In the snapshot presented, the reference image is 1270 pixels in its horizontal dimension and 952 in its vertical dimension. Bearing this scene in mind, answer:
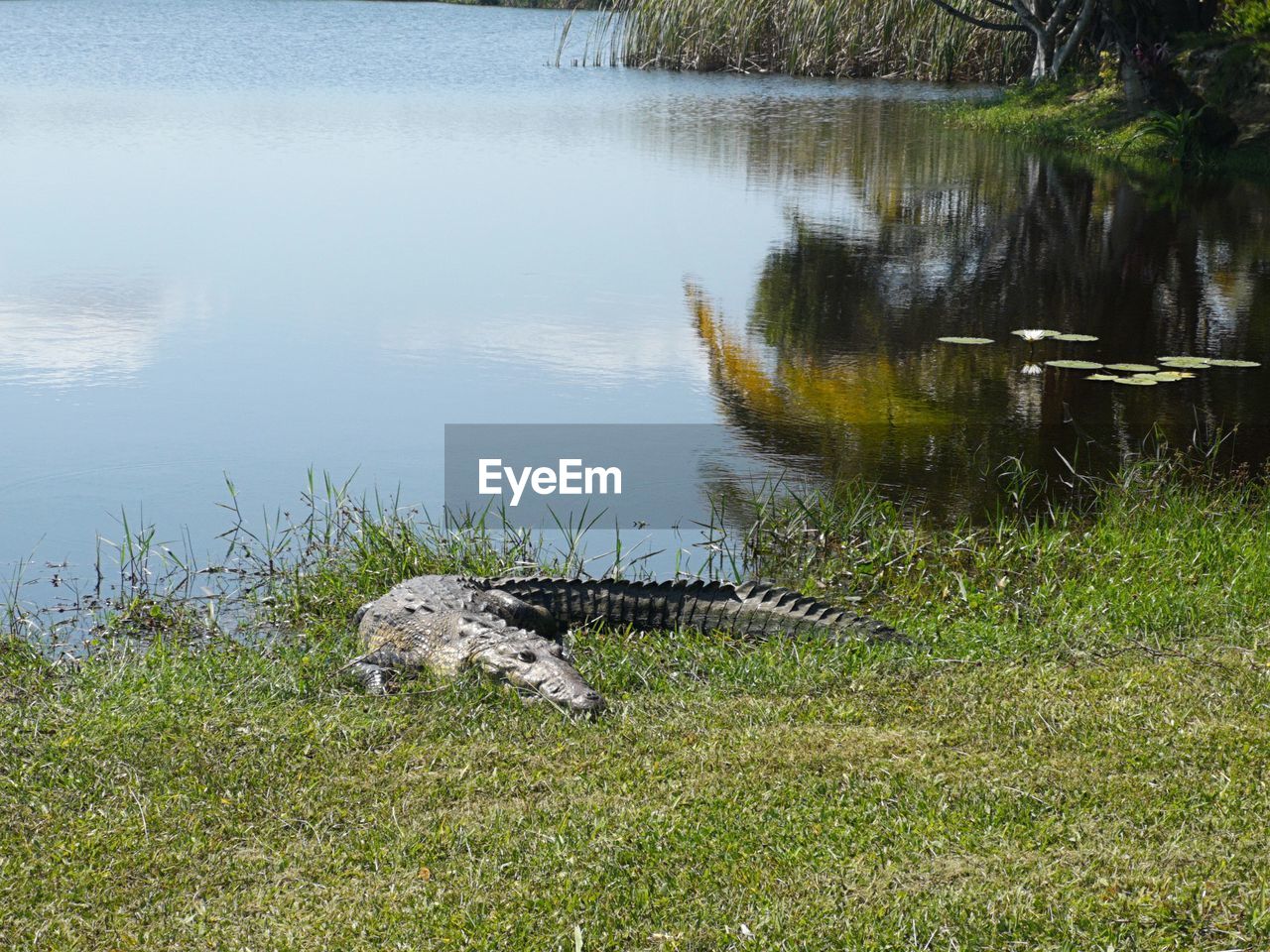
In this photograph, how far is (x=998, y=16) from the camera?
24.9 m

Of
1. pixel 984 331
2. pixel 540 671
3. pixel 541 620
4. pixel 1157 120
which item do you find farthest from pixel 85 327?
pixel 1157 120

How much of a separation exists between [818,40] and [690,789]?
26131 mm

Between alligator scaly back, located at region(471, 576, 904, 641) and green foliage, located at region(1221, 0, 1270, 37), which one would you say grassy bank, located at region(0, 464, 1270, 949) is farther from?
green foliage, located at region(1221, 0, 1270, 37)

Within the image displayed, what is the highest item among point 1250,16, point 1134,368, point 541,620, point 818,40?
point 818,40

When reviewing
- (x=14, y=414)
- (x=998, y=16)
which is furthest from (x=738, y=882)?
(x=998, y=16)

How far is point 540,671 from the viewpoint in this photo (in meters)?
4.08

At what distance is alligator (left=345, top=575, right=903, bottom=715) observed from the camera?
4.16 meters

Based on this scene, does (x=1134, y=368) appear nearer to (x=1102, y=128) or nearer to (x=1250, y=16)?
(x=1250, y=16)

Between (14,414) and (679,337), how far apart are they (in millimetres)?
3856

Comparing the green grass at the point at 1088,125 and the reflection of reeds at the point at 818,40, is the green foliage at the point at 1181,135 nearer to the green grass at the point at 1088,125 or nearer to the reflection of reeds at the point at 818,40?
the green grass at the point at 1088,125

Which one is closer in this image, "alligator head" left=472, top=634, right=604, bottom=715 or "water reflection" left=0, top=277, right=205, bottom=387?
"alligator head" left=472, top=634, right=604, bottom=715

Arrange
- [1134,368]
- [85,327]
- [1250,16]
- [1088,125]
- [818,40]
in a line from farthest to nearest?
1. [818,40]
2. [1088,125]
3. [1250,16]
4. [85,327]
5. [1134,368]
